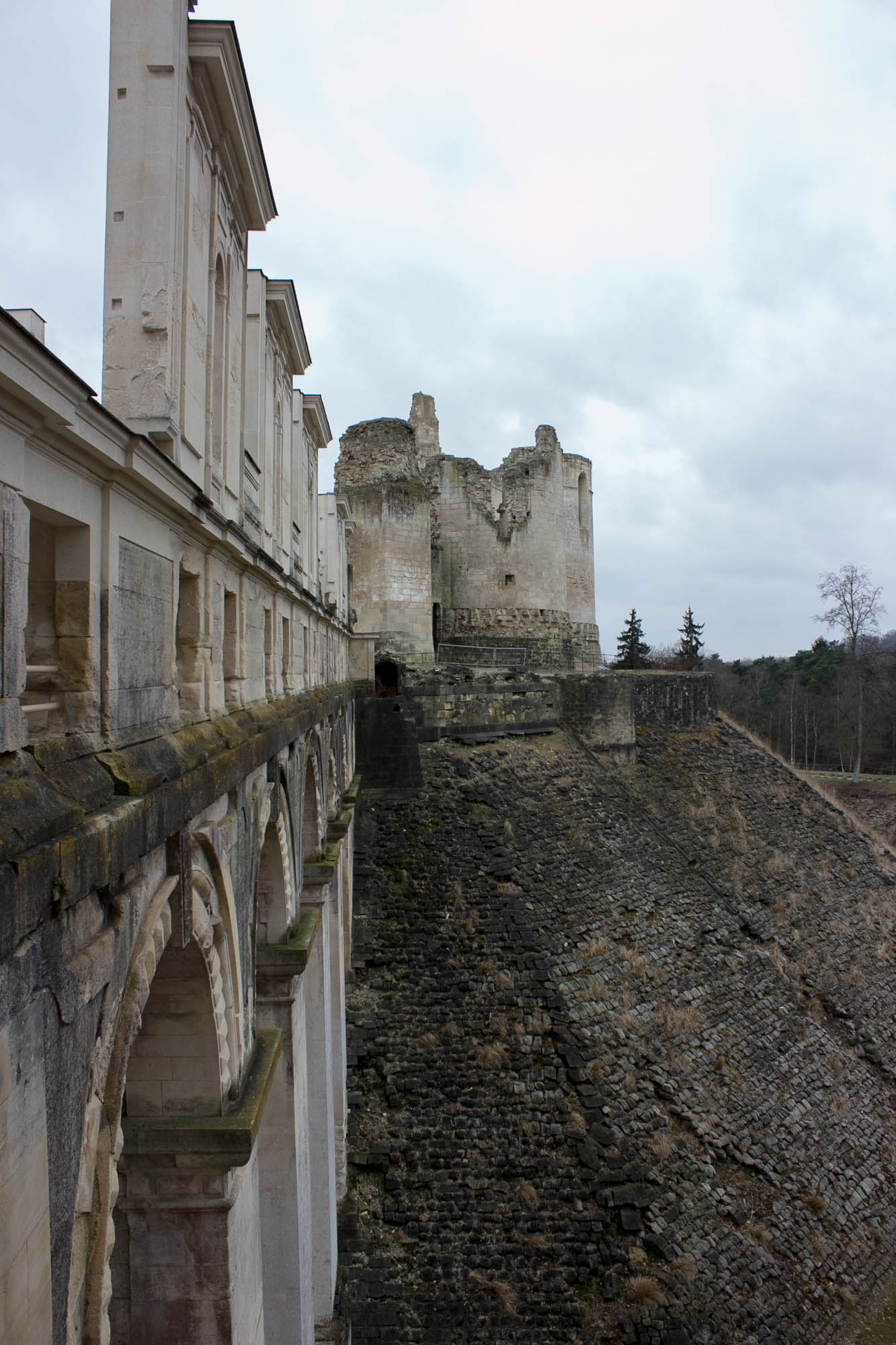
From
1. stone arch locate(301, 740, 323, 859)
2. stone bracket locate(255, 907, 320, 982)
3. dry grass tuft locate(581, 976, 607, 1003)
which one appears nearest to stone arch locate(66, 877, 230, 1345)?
stone bracket locate(255, 907, 320, 982)

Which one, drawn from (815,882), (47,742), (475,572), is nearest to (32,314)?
(47,742)

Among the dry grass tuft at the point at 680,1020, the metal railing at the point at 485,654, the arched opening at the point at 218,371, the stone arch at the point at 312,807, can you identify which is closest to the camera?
the arched opening at the point at 218,371

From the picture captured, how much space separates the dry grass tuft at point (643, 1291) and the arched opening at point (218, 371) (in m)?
8.67

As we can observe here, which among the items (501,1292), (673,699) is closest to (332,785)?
(501,1292)

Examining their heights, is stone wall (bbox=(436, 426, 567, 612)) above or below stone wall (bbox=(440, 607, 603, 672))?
above

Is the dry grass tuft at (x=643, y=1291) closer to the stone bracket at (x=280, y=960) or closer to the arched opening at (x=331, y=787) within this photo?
the stone bracket at (x=280, y=960)

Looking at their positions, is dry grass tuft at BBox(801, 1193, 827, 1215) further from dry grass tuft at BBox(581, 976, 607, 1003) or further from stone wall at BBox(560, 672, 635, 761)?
stone wall at BBox(560, 672, 635, 761)

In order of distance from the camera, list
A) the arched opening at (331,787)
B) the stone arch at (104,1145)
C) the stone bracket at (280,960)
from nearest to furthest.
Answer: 1. the stone arch at (104,1145)
2. the stone bracket at (280,960)
3. the arched opening at (331,787)

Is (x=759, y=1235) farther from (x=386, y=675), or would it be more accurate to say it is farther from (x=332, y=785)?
(x=386, y=675)

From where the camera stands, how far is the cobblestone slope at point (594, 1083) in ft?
27.1

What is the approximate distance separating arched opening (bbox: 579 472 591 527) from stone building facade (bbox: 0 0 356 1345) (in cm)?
2451

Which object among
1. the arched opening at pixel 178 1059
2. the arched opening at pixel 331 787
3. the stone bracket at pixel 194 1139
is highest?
the arched opening at pixel 331 787

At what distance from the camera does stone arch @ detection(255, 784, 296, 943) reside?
5867mm

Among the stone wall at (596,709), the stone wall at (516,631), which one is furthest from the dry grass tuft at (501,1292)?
the stone wall at (516,631)
